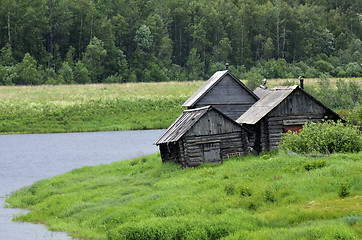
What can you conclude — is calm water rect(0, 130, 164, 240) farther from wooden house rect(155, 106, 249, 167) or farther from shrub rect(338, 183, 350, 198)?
shrub rect(338, 183, 350, 198)

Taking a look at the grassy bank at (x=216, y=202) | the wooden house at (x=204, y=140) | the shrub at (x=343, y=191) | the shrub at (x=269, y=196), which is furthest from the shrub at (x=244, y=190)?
the wooden house at (x=204, y=140)

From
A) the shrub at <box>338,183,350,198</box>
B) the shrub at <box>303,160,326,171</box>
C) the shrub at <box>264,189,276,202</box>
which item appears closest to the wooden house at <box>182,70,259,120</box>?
the shrub at <box>303,160,326,171</box>

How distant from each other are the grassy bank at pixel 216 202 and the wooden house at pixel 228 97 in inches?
446

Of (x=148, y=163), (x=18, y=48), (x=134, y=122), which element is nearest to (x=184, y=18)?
(x=18, y=48)

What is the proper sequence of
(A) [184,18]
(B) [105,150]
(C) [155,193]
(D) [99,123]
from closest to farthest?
(C) [155,193] → (B) [105,150] → (D) [99,123] → (A) [184,18]

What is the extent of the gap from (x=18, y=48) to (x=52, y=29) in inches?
365

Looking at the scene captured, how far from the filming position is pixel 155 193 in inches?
989

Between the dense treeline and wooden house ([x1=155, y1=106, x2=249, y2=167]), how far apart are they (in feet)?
205

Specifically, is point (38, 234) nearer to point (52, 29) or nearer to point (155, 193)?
point (155, 193)

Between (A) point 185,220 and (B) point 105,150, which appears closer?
(A) point 185,220

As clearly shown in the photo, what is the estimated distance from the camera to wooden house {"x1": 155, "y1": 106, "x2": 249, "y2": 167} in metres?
31.7

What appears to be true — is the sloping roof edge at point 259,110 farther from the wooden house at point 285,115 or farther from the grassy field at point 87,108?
the grassy field at point 87,108

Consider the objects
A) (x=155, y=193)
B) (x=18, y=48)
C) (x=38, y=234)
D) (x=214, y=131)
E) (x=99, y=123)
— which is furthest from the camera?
(x=18, y=48)

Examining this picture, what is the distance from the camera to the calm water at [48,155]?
2406 cm
